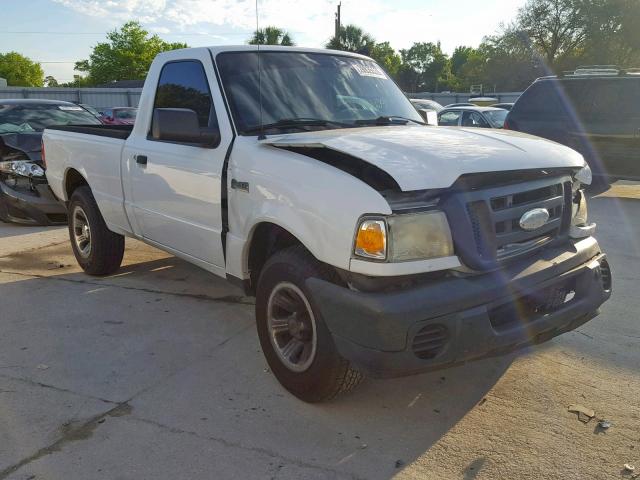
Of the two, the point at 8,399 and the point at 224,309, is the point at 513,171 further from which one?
the point at 8,399

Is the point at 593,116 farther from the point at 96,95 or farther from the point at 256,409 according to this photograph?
the point at 96,95

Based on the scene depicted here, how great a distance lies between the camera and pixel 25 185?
8195 mm

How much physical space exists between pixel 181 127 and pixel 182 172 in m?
0.53

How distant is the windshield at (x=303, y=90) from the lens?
376cm

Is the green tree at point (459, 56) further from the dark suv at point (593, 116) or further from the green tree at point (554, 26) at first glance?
the dark suv at point (593, 116)

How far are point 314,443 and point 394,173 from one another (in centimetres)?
137

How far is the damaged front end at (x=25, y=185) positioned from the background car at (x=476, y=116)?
8.58 m

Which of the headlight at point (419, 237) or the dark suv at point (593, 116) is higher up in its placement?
the dark suv at point (593, 116)

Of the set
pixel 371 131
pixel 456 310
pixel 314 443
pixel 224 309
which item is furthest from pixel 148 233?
pixel 456 310

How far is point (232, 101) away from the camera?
3.75 meters

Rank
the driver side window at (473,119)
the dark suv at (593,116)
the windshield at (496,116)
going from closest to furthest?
the dark suv at (593,116) < the windshield at (496,116) < the driver side window at (473,119)

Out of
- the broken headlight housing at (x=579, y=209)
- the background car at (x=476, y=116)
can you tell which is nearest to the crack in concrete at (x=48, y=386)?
the broken headlight housing at (x=579, y=209)

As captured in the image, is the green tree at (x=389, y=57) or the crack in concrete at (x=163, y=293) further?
the green tree at (x=389, y=57)

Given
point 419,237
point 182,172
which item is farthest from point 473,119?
point 419,237
